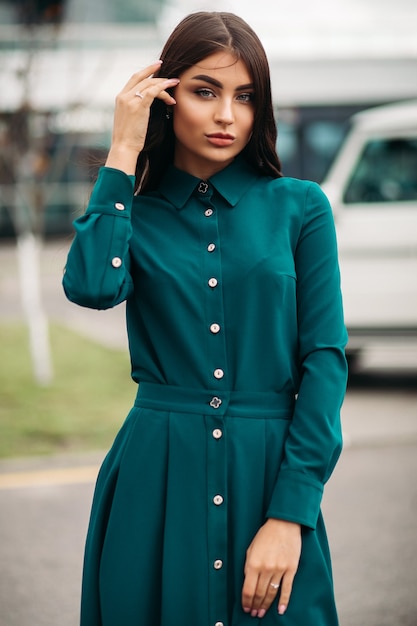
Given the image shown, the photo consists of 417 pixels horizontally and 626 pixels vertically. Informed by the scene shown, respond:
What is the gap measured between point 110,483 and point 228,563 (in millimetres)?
296

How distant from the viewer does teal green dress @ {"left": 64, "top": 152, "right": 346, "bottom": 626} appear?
178 cm

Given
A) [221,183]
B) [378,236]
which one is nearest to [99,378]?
[378,236]

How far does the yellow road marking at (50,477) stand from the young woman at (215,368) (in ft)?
10.7

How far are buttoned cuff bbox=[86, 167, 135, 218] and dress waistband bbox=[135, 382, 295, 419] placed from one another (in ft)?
1.17

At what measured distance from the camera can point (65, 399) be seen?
283 inches

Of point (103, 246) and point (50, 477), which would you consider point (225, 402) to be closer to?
point (103, 246)

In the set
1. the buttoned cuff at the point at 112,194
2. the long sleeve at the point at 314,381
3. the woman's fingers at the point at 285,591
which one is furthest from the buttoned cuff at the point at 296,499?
the buttoned cuff at the point at 112,194

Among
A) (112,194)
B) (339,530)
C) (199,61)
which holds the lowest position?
(339,530)

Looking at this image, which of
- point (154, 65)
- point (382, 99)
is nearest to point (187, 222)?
point (154, 65)

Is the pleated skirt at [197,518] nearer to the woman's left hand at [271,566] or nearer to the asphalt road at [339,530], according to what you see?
the woman's left hand at [271,566]

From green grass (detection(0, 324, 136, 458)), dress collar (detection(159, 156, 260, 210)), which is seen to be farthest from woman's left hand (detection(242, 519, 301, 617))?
green grass (detection(0, 324, 136, 458))

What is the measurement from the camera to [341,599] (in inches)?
142

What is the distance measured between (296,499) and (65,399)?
5610mm

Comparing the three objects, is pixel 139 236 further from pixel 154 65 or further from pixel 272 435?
pixel 272 435
